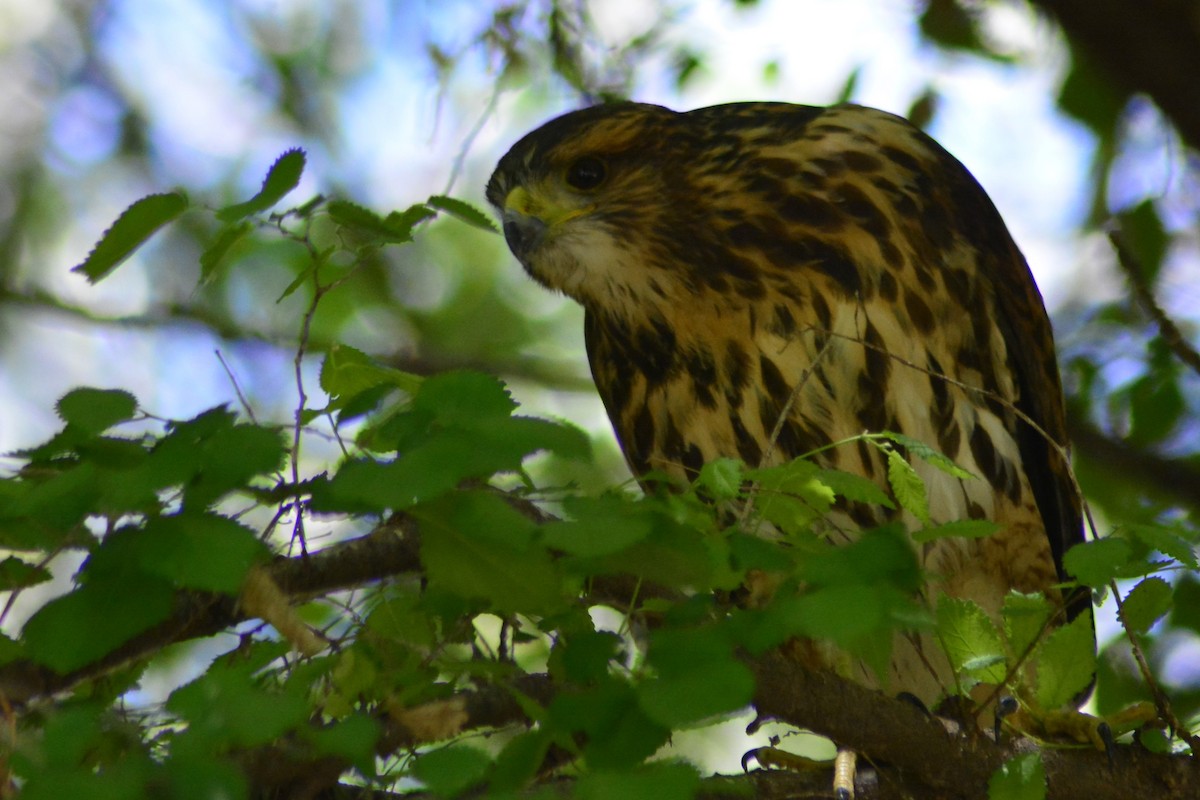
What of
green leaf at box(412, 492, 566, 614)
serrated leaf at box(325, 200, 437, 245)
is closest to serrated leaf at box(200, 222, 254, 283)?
serrated leaf at box(325, 200, 437, 245)

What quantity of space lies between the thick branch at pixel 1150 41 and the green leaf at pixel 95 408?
2147 mm

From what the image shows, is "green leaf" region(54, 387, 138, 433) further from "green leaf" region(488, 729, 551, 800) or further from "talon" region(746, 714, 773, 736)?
"talon" region(746, 714, 773, 736)

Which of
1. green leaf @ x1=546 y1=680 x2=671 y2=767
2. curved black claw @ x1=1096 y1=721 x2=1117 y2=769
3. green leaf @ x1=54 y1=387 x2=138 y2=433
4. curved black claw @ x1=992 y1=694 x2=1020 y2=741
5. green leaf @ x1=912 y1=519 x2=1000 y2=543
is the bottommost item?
curved black claw @ x1=1096 y1=721 x2=1117 y2=769

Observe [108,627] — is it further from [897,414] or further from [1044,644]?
[897,414]

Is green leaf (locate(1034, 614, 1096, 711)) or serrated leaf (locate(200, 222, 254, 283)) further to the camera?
green leaf (locate(1034, 614, 1096, 711))

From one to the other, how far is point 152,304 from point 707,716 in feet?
12.4

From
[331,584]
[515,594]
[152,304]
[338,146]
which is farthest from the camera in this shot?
[338,146]

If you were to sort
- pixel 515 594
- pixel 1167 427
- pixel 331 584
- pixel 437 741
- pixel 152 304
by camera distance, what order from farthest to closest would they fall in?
pixel 152 304, pixel 1167 427, pixel 331 584, pixel 437 741, pixel 515 594

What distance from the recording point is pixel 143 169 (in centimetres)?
656

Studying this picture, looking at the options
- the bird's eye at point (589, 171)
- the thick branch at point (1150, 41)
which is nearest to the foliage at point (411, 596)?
the thick branch at point (1150, 41)

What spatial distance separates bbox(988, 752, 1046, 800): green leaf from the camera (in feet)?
6.89

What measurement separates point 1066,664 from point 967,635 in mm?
167

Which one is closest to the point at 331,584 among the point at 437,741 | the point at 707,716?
the point at 437,741

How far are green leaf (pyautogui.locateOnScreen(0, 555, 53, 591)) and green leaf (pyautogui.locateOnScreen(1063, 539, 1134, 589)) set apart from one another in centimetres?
135
